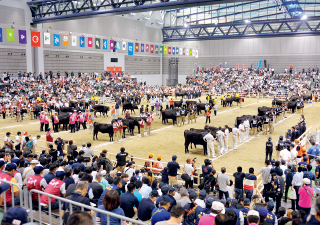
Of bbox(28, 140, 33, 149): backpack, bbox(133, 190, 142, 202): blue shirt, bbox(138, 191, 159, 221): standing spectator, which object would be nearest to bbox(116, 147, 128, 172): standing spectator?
bbox(133, 190, 142, 202): blue shirt

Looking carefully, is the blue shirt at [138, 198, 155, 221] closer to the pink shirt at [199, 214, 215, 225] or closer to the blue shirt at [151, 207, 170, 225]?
the blue shirt at [151, 207, 170, 225]

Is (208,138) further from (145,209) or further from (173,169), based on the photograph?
(145,209)

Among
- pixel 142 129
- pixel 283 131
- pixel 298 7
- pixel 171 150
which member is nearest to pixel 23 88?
pixel 142 129

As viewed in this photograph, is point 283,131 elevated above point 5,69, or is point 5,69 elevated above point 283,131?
point 5,69

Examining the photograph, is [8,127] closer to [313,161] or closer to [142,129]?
[142,129]

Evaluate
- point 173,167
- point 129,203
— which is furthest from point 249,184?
point 129,203

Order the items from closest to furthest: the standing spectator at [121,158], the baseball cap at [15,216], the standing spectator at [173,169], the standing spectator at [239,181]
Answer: the baseball cap at [15,216] < the standing spectator at [239,181] < the standing spectator at [173,169] < the standing spectator at [121,158]

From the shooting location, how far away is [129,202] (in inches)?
257

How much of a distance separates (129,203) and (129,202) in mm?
23

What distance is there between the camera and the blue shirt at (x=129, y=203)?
21.4ft

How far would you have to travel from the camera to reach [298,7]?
4028 cm

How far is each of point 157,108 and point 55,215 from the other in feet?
80.9

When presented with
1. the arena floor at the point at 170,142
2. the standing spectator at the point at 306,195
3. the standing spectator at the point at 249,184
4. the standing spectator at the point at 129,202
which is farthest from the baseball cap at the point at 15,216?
the arena floor at the point at 170,142

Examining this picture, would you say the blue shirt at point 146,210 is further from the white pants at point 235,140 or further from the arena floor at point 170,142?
the white pants at point 235,140
